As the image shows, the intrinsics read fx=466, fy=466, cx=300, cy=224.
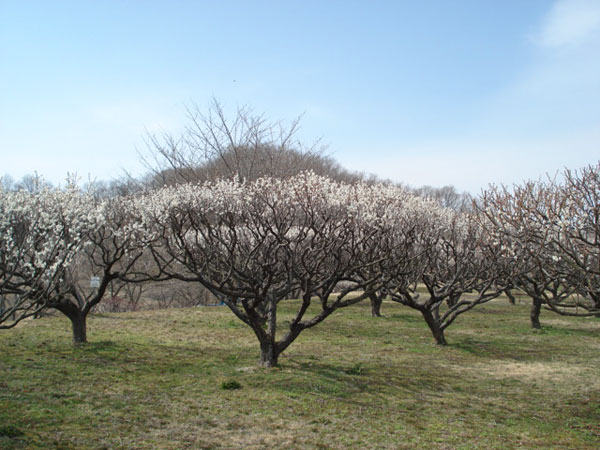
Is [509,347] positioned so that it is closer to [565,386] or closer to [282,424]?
[565,386]

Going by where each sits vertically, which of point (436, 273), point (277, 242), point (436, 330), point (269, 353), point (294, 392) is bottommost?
point (294, 392)

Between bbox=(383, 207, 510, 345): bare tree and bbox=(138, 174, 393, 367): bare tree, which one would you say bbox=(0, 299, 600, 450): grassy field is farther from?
bbox=(138, 174, 393, 367): bare tree

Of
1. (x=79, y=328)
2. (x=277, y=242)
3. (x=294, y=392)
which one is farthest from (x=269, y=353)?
(x=79, y=328)

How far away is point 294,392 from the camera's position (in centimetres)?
993

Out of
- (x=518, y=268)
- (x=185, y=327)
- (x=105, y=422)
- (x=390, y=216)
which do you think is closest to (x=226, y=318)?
(x=185, y=327)

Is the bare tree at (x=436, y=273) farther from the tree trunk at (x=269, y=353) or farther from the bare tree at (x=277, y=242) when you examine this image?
the tree trunk at (x=269, y=353)

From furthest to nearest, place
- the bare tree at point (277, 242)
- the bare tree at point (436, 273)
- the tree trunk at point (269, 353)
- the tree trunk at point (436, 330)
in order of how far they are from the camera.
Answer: the tree trunk at point (436, 330), the bare tree at point (436, 273), the tree trunk at point (269, 353), the bare tree at point (277, 242)

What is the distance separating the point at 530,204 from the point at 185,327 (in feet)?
45.2

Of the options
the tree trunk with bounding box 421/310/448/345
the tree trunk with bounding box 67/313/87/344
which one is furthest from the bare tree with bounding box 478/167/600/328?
the tree trunk with bounding box 67/313/87/344

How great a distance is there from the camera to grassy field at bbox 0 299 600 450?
7547 millimetres

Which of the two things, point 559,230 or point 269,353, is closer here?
point 559,230

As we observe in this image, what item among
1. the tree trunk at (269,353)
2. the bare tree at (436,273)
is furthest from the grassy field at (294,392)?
the bare tree at (436,273)

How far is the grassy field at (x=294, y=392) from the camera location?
7.55 metres

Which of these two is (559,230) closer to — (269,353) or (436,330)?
(269,353)
